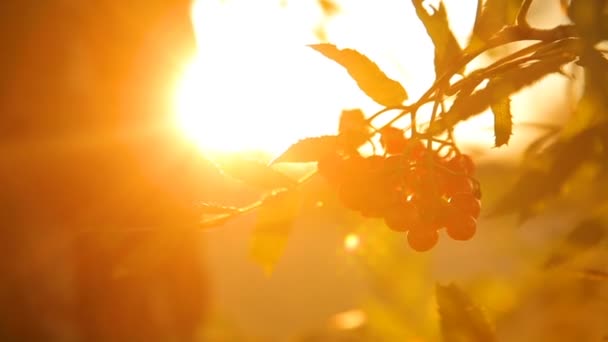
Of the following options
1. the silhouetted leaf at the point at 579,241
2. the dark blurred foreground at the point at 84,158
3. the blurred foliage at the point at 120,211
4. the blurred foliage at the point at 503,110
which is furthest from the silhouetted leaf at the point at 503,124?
the dark blurred foreground at the point at 84,158

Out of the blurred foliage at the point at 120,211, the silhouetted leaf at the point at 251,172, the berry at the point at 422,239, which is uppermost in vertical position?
the blurred foliage at the point at 120,211

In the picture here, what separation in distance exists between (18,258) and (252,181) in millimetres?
2056

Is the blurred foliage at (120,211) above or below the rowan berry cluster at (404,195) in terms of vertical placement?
above

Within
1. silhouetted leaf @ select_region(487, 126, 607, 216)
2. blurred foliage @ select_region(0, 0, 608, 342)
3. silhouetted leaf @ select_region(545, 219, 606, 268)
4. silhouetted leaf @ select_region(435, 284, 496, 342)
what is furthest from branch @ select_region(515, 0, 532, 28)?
blurred foliage @ select_region(0, 0, 608, 342)

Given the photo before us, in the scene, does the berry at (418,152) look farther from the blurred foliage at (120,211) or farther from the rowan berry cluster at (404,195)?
the blurred foliage at (120,211)

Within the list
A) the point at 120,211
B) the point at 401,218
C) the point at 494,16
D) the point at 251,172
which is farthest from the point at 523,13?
the point at 120,211

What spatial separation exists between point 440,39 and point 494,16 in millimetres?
93

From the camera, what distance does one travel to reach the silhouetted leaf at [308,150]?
1104mm

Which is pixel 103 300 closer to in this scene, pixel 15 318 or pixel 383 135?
pixel 15 318

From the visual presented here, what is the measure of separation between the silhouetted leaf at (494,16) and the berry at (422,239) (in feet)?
1.05

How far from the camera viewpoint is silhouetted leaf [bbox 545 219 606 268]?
1396mm

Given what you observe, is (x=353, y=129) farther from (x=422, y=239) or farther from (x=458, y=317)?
(x=458, y=317)

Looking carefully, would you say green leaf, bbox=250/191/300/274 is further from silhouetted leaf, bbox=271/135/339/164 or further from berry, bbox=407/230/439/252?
berry, bbox=407/230/439/252

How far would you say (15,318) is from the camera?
2861mm
